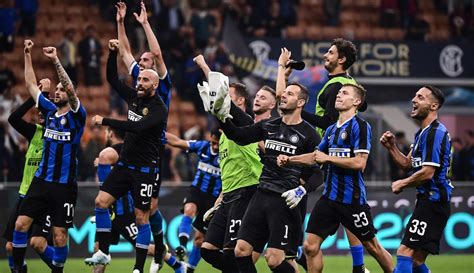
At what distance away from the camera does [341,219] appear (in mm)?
11445

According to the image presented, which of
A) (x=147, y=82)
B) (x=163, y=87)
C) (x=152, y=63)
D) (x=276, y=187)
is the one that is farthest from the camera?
(x=152, y=63)

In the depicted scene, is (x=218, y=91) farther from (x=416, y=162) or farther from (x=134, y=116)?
(x=134, y=116)

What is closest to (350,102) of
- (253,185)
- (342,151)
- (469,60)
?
(342,151)

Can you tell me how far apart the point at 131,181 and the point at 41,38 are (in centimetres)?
1353

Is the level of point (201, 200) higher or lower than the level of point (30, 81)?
lower

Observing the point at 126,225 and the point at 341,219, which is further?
the point at 126,225

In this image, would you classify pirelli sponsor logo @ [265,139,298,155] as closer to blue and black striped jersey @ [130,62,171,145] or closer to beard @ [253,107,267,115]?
beard @ [253,107,267,115]

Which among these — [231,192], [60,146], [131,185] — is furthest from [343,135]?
[60,146]

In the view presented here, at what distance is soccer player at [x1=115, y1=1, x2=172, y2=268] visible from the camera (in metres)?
12.8

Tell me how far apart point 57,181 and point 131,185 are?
90 cm

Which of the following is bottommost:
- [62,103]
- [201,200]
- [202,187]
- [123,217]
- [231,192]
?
[123,217]

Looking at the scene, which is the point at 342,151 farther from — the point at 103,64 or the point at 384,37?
Answer: the point at 384,37

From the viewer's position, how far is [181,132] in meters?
23.8

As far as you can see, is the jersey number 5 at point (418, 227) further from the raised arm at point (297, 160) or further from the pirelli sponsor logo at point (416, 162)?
the raised arm at point (297, 160)
